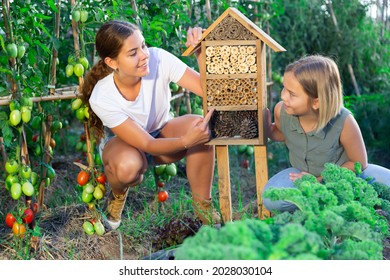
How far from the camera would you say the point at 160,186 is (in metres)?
3.78

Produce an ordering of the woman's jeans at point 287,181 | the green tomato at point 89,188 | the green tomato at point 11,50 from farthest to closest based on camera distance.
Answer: the green tomato at point 89,188, the woman's jeans at point 287,181, the green tomato at point 11,50

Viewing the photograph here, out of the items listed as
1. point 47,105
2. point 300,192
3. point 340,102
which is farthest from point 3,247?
point 340,102

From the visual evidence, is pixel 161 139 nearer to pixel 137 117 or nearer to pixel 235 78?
pixel 137 117

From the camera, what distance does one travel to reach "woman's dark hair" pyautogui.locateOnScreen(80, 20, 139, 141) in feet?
10.3

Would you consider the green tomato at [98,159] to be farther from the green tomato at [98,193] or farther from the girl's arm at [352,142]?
the girl's arm at [352,142]

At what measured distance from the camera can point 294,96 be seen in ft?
10.2

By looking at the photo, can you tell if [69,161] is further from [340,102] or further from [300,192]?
[300,192]

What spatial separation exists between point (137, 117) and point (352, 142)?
1007mm

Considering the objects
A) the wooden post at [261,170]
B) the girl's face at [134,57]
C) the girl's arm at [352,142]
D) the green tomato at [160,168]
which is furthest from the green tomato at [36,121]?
the girl's arm at [352,142]

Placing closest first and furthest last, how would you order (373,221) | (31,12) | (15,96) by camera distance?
(373,221), (15,96), (31,12)

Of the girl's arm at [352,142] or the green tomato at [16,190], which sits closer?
the green tomato at [16,190]

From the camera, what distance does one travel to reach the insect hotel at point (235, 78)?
313 cm

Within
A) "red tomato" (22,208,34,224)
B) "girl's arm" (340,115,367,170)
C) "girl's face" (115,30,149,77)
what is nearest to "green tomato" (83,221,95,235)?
"red tomato" (22,208,34,224)

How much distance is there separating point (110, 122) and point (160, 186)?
68 centimetres
